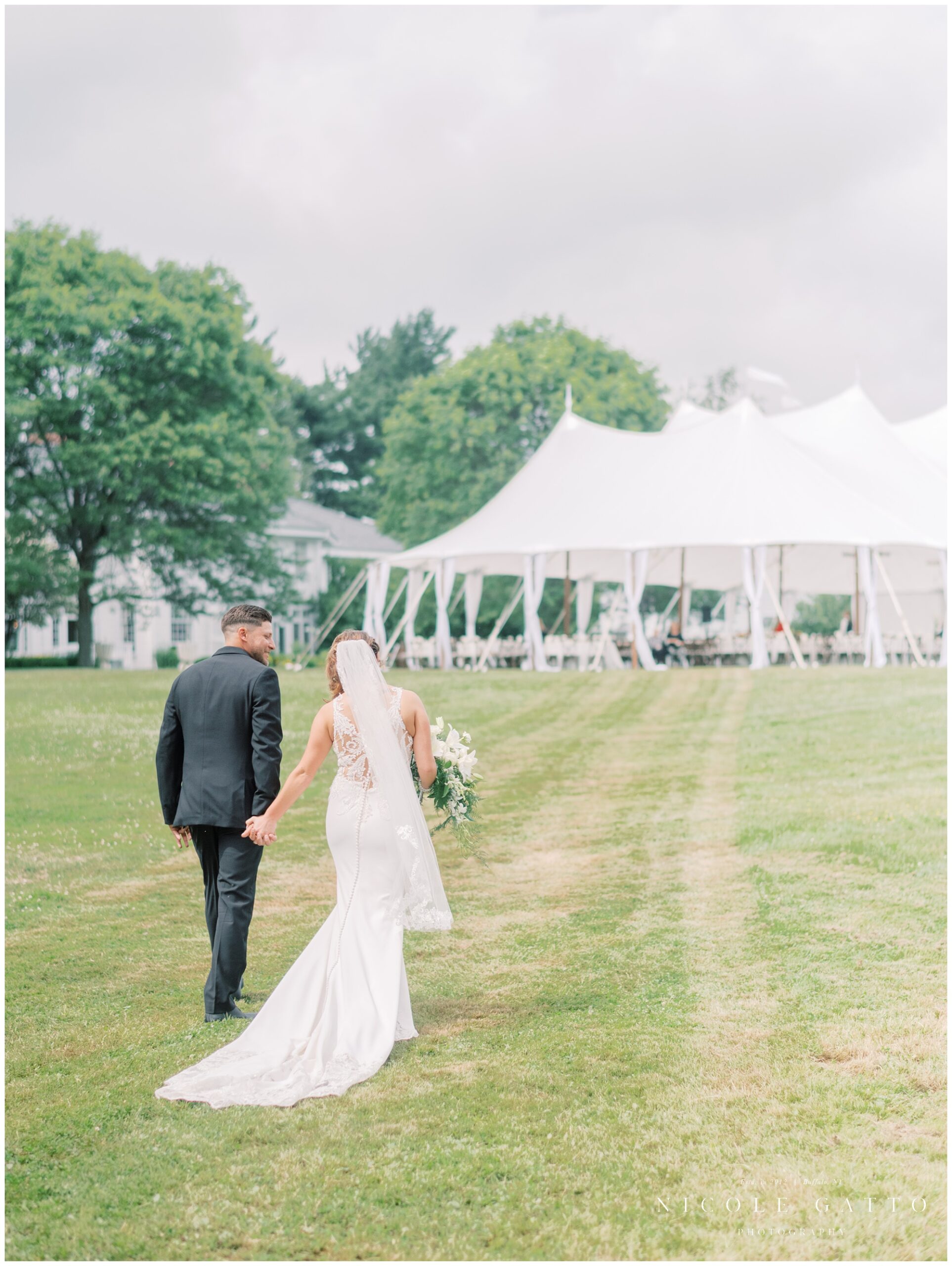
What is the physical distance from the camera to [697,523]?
2933cm

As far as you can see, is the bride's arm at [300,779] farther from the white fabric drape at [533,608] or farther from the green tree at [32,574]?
the green tree at [32,574]

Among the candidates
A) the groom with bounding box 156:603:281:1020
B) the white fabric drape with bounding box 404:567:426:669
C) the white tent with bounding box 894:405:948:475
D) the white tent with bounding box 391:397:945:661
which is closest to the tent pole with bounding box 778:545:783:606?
the white tent with bounding box 391:397:945:661

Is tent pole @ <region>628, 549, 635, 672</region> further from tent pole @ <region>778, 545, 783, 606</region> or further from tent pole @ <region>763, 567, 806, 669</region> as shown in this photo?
tent pole @ <region>778, 545, 783, 606</region>

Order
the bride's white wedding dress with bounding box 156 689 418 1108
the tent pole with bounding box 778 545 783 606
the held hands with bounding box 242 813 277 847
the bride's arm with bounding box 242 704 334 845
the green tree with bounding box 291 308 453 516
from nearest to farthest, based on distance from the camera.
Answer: the bride's white wedding dress with bounding box 156 689 418 1108
the bride's arm with bounding box 242 704 334 845
the held hands with bounding box 242 813 277 847
the tent pole with bounding box 778 545 783 606
the green tree with bounding box 291 308 453 516

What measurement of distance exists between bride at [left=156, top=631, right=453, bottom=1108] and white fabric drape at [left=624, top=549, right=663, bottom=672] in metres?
23.1

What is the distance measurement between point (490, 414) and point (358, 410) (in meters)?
22.0

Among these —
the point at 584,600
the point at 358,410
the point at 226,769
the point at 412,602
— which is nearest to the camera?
the point at 226,769

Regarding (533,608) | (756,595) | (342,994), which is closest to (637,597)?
(533,608)

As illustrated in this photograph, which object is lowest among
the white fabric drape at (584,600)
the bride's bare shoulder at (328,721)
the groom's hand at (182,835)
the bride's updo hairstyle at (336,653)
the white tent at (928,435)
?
the groom's hand at (182,835)

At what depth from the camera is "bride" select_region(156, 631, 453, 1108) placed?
208 inches

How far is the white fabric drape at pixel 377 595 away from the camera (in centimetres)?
3200

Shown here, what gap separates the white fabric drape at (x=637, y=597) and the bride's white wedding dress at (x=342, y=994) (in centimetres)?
2315

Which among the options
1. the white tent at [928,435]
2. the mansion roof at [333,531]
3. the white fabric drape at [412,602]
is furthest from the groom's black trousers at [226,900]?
the mansion roof at [333,531]

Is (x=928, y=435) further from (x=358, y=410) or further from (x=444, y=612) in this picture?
(x=358, y=410)
